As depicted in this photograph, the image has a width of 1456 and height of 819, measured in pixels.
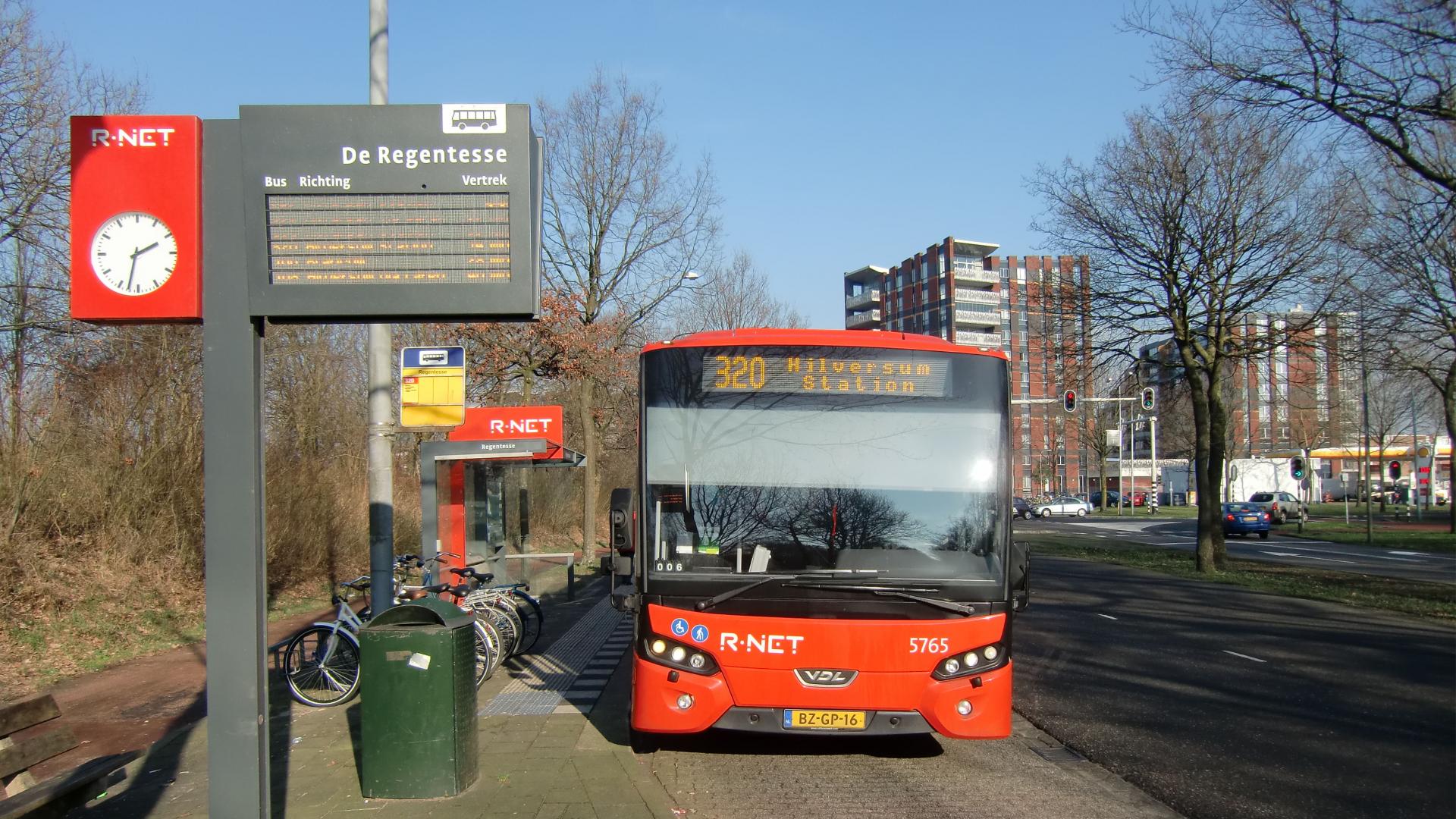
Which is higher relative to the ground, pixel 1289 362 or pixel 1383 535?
pixel 1289 362

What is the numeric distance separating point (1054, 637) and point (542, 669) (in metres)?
6.63

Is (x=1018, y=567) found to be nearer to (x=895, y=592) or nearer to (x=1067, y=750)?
(x=895, y=592)

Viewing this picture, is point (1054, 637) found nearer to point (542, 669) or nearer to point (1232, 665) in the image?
point (1232, 665)

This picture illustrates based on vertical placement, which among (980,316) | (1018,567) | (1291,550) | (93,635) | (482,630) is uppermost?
(980,316)

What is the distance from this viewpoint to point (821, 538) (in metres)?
6.45

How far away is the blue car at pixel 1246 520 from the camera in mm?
40062

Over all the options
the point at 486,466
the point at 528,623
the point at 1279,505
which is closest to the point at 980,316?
the point at 1279,505

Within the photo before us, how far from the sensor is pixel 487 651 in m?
9.77

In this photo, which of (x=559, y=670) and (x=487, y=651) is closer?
(x=487, y=651)

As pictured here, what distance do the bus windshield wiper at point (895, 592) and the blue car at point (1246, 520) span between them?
3887cm

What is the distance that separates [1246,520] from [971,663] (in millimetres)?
39610

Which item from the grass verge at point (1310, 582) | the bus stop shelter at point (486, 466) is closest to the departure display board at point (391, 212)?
the bus stop shelter at point (486, 466)

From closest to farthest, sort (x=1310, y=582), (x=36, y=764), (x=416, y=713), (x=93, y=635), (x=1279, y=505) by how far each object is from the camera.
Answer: (x=36, y=764), (x=416, y=713), (x=93, y=635), (x=1310, y=582), (x=1279, y=505)

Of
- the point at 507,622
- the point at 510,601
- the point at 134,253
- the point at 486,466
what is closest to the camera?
the point at 134,253
